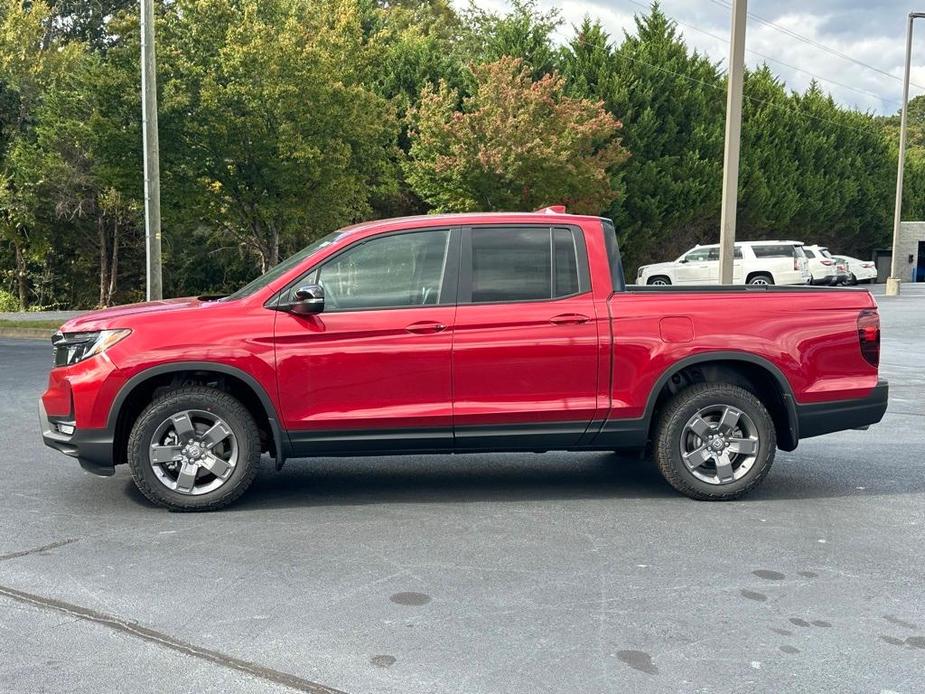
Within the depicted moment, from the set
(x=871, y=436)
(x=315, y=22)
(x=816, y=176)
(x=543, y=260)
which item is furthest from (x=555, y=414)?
(x=816, y=176)

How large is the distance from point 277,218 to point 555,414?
1920cm

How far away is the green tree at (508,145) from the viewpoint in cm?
2934

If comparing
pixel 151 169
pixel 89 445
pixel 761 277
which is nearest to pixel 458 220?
pixel 89 445

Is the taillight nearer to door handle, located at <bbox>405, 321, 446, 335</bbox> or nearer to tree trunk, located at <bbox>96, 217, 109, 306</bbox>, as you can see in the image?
door handle, located at <bbox>405, 321, 446, 335</bbox>

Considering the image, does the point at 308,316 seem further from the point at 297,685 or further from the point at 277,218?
the point at 277,218

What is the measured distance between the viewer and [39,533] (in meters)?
5.81

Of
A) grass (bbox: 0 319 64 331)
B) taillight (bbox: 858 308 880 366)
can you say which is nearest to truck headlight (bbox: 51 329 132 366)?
taillight (bbox: 858 308 880 366)

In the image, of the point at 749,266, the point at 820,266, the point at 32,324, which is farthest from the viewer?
the point at 820,266

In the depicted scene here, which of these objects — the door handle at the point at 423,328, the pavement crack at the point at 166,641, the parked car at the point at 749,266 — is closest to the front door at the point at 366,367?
the door handle at the point at 423,328

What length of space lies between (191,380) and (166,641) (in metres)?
2.56

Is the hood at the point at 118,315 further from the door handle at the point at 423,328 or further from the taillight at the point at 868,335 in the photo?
the taillight at the point at 868,335

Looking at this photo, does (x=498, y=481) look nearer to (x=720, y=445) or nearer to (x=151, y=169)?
(x=720, y=445)

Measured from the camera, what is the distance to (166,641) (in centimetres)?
417

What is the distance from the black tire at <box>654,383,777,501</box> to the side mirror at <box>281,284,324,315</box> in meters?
2.44
